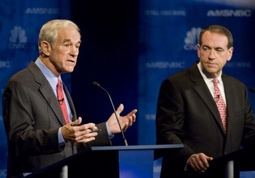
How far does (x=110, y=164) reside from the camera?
166 inches

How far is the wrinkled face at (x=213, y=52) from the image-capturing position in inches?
224

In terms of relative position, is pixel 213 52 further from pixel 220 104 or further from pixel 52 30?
pixel 52 30

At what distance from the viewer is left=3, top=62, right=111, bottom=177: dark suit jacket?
4676mm

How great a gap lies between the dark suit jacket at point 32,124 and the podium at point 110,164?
0.40 meters

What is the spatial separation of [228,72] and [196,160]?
3.10 metres

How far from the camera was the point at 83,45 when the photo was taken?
26.0ft

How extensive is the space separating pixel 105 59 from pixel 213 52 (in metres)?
2.40

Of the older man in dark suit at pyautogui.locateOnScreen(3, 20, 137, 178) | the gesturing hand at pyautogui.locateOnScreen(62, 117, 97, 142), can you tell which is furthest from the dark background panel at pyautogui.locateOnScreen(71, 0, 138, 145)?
the gesturing hand at pyautogui.locateOnScreen(62, 117, 97, 142)

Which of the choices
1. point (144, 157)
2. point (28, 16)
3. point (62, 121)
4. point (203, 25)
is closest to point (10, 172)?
point (62, 121)

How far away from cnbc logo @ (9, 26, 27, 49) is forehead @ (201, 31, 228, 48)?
2521 mm

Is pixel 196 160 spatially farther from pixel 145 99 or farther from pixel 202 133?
pixel 145 99

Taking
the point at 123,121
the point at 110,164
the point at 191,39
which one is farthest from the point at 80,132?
the point at 191,39

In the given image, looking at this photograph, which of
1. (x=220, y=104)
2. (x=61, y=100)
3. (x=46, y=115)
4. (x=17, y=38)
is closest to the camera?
(x=46, y=115)

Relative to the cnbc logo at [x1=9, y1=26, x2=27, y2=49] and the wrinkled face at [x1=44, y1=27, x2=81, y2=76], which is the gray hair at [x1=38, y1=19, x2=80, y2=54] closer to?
the wrinkled face at [x1=44, y1=27, x2=81, y2=76]
